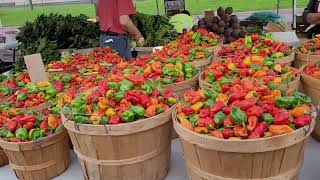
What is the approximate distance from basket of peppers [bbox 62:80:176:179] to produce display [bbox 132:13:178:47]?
10.9 ft

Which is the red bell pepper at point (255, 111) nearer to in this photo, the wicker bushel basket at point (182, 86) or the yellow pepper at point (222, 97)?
the yellow pepper at point (222, 97)

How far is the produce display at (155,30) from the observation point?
18.4 ft

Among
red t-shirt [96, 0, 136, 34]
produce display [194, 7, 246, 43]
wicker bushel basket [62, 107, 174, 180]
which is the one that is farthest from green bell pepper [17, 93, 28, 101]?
produce display [194, 7, 246, 43]

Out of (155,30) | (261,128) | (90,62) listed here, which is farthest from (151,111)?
(155,30)

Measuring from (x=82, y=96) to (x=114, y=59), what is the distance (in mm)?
1770

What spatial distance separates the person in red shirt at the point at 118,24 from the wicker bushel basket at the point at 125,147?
112 inches

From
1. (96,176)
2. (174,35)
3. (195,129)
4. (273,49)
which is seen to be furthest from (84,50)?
(195,129)

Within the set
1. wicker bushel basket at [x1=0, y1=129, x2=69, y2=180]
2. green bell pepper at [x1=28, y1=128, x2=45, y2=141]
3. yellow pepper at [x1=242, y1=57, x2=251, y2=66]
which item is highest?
yellow pepper at [x1=242, y1=57, x2=251, y2=66]

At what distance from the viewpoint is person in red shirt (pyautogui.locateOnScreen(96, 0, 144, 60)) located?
4.82m

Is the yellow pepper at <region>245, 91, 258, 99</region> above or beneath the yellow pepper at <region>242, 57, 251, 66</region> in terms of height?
beneath

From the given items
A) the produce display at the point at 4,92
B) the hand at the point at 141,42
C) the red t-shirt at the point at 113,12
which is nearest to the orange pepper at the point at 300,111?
the produce display at the point at 4,92

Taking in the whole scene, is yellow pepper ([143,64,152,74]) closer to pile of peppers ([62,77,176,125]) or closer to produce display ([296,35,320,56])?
pile of peppers ([62,77,176,125])

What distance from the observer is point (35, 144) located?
2.34 m

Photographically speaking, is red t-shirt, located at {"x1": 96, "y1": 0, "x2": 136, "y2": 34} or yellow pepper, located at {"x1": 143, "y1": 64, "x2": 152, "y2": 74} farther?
red t-shirt, located at {"x1": 96, "y1": 0, "x2": 136, "y2": 34}
